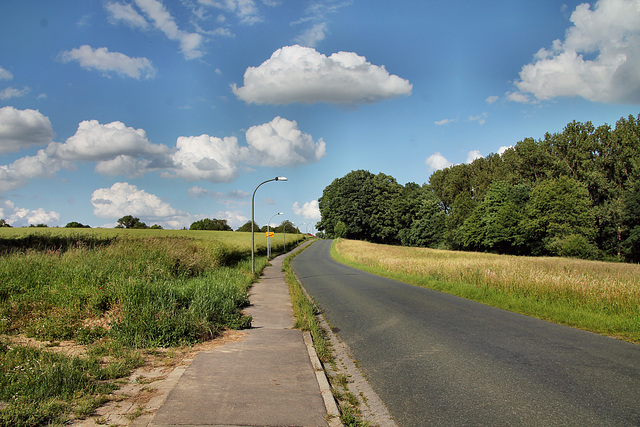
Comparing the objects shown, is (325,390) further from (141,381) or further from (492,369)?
(492,369)

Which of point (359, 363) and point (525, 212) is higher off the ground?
point (525, 212)

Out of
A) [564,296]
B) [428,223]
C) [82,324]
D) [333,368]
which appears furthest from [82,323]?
[428,223]

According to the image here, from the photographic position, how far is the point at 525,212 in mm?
56750

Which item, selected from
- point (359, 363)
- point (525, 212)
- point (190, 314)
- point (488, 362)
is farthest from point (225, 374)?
point (525, 212)

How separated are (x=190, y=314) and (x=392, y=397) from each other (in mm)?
4666

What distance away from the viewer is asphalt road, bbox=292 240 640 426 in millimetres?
4516

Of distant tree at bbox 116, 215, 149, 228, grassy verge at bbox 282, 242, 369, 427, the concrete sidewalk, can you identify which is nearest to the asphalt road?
grassy verge at bbox 282, 242, 369, 427

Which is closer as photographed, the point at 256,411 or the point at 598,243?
the point at 256,411

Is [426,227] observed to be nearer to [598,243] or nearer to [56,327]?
[598,243]

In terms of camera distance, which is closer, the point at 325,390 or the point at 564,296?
the point at 325,390

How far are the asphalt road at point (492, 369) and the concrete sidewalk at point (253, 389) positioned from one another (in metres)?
0.91

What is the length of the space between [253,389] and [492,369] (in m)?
3.52

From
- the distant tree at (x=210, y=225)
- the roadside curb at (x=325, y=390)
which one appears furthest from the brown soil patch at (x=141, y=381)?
the distant tree at (x=210, y=225)

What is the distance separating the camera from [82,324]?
25.9ft
